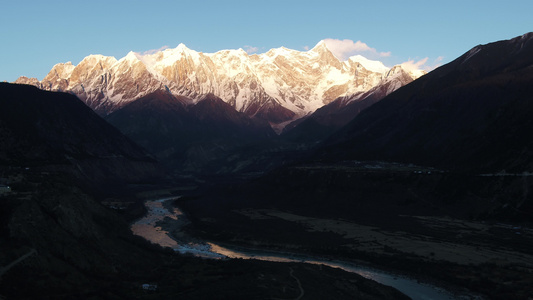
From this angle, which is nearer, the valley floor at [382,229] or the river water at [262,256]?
the river water at [262,256]

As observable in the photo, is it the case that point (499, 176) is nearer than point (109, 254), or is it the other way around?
point (109, 254)

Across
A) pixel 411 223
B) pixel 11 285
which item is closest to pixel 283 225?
pixel 411 223

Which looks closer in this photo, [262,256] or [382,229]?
[262,256]

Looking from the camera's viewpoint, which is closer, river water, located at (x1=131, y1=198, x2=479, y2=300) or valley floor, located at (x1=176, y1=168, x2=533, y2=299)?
river water, located at (x1=131, y1=198, x2=479, y2=300)

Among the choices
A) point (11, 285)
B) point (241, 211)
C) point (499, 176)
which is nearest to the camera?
point (11, 285)

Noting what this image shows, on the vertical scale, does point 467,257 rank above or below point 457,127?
below

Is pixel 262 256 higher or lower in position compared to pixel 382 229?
lower

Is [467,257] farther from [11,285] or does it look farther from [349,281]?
[11,285]

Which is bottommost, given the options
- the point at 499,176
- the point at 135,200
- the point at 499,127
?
the point at 135,200
